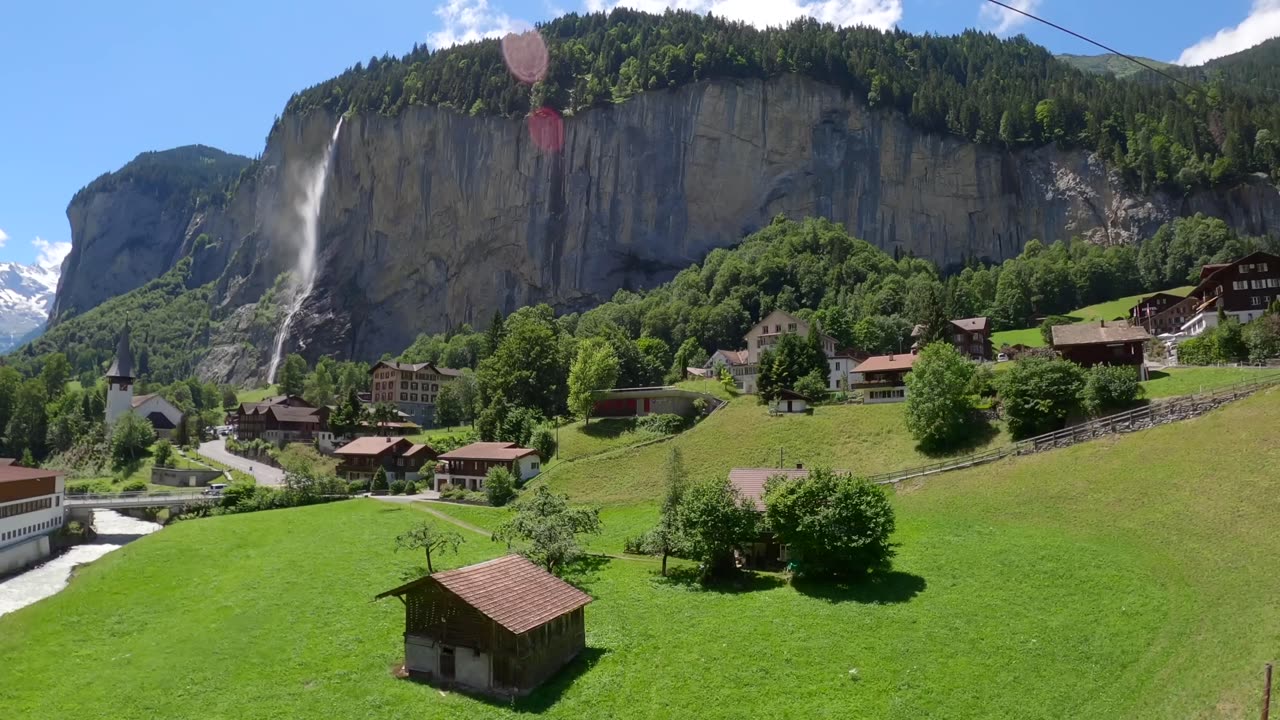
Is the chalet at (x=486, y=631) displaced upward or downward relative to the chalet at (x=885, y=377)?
downward

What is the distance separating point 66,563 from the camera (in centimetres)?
4953

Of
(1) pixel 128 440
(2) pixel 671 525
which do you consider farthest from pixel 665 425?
(1) pixel 128 440

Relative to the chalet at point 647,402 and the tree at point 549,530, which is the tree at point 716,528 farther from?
the chalet at point 647,402

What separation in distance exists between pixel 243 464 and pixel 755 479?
6539 cm

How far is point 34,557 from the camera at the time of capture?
168 ft

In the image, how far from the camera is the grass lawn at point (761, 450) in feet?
160

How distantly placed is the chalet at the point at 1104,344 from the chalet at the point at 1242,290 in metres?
23.9

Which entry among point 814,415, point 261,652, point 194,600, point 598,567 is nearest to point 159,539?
point 194,600

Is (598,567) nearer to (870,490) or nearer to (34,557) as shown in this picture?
(870,490)

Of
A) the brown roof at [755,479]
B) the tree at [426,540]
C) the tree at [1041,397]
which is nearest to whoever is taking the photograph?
the tree at [426,540]

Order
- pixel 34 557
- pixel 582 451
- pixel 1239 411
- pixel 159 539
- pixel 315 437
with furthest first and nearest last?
1. pixel 315 437
2. pixel 582 451
3. pixel 34 557
4. pixel 159 539
5. pixel 1239 411

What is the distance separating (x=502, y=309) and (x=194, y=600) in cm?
11390

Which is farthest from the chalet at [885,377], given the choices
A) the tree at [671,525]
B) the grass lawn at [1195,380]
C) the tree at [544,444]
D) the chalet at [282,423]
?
the chalet at [282,423]

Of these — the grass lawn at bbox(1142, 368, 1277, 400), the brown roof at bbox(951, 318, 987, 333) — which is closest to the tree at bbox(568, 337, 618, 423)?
the brown roof at bbox(951, 318, 987, 333)
